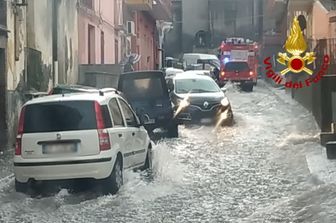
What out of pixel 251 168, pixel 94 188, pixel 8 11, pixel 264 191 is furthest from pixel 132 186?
pixel 8 11

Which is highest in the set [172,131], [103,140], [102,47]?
[102,47]

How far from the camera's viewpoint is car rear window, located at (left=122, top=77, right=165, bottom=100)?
18625 mm

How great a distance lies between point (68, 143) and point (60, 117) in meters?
0.44

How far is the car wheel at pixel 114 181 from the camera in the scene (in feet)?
34.2

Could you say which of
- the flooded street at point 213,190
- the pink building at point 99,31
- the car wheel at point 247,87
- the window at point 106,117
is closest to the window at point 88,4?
the pink building at point 99,31

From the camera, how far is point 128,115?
12.0 m

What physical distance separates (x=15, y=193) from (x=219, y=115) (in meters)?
11.4

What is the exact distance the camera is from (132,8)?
3938 cm

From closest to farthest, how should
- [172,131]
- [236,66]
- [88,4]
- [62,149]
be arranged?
[62,149]
[172,131]
[88,4]
[236,66]

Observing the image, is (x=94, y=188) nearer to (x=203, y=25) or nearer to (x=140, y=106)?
(x=140, y=106)

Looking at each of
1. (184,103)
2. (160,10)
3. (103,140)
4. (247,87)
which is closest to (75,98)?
(103,140)

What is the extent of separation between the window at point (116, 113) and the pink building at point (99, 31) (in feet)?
45.9

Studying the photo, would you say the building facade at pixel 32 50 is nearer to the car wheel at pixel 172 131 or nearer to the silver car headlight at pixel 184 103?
the car wheel at pixel 172 131

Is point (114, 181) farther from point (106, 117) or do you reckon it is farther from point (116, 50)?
point (116, 50)
